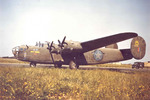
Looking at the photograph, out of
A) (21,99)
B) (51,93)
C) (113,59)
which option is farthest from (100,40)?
(21,99)

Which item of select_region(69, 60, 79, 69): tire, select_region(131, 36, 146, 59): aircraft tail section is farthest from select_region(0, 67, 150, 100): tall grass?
select_region(131, 36, 146, 59): aircraft tail section

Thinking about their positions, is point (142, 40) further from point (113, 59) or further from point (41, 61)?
point (41, 61)

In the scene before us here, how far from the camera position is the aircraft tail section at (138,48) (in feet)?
46.6

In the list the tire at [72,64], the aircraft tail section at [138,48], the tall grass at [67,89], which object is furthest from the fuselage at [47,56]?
the tall grass at [67,89]

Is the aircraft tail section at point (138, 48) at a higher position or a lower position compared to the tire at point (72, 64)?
higher

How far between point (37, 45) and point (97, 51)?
325 inches

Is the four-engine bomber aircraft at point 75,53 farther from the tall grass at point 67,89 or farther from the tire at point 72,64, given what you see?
the tall grass at point 67,89

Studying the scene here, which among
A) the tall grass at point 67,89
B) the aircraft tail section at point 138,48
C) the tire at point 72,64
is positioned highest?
the aircraft tail section at point 138,48

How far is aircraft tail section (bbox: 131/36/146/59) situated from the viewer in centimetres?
1420

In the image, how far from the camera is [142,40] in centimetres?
1456

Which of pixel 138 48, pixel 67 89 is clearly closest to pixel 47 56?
pixel 67 89

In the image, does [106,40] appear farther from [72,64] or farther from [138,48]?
[72,64]

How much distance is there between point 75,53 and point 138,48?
25.4 ft

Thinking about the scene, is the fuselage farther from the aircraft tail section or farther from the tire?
the aircraft tail section
